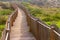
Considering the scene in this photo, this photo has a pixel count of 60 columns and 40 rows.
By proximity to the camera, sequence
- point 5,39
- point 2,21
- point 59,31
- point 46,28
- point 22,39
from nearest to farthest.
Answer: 1. point 5,39
2. point 59,31
3. point 46,28
4. point 22,39
5. point 2,21

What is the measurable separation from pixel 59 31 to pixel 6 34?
6.80ft

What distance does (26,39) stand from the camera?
15.2 metres

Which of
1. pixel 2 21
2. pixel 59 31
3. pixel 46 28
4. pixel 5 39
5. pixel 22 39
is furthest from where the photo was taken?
pixel 2 21

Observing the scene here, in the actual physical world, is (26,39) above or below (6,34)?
below

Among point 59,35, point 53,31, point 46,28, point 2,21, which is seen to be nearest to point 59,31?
point 53,31

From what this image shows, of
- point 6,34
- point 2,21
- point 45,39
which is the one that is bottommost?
point 2,21

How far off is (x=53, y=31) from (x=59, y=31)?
24 centimetres

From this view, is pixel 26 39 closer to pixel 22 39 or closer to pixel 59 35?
pixel 22 39

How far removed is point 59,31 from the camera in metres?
9.34

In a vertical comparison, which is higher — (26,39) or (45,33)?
(45,33)

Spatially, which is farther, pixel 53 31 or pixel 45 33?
pixel 45 33

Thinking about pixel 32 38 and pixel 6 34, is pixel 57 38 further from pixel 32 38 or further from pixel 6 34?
pixel 32 38

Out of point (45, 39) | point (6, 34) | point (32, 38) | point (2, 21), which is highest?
point (6, 34)

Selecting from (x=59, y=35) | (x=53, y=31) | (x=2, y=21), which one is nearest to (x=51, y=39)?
(x=53, y=31)
